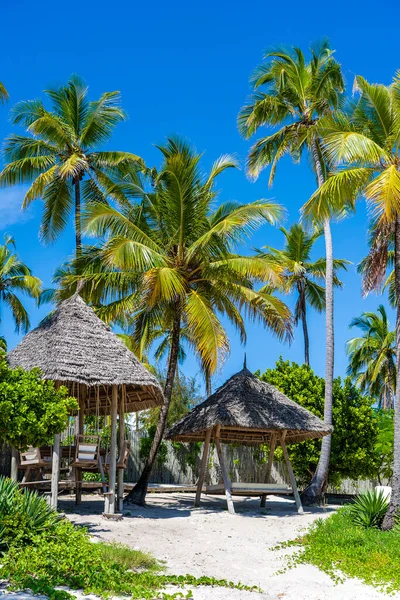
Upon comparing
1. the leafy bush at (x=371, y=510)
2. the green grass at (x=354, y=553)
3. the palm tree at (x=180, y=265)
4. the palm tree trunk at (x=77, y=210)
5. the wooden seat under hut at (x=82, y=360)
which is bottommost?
the green grass at (x=354, y=553)

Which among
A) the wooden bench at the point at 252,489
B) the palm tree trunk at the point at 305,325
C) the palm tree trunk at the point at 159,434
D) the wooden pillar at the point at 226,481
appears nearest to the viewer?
the wooden pillar at the point at 226,481

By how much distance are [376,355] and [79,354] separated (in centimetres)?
2867

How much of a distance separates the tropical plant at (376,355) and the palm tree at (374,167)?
77.3ft

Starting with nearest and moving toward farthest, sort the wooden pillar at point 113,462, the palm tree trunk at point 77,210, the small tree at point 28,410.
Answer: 1. the small tree at point 28,410
2. the wooden pillar at point 113,462
3. the palm tree trunk at point 77,210

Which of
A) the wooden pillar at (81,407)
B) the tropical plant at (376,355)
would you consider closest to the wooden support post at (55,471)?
the wooden pillar at (81,407)

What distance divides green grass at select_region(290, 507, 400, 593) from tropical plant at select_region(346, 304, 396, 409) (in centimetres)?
2598

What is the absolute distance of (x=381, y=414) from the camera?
84.7 ft

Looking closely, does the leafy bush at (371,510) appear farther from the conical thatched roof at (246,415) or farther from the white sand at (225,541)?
the conical thatched roof at (246,415)

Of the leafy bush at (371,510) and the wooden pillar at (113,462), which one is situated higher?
the wooden pillar at (113,462)

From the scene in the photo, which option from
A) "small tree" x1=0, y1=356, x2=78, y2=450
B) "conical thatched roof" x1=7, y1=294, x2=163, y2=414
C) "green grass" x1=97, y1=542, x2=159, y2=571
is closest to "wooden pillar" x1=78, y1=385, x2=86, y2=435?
"conical thatched roof" x1=7, y1=294, x2=163, y2=414

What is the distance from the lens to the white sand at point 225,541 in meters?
10.0

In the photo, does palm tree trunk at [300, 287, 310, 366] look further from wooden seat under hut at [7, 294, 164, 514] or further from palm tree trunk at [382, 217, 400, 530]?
palm tree trunk at [382, 217, 400, 530]

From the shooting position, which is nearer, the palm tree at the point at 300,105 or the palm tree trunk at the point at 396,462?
the palm tree trunk at the point at 396,462

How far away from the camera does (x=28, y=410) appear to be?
12.0m
